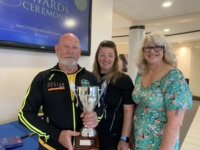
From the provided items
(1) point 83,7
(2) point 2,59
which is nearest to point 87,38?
(1) point 83,7

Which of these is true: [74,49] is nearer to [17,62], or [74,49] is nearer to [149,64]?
[149,64]

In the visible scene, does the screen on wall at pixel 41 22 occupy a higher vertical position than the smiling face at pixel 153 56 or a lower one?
higher

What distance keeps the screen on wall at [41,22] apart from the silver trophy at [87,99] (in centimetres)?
90

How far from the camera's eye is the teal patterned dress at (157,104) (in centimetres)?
111

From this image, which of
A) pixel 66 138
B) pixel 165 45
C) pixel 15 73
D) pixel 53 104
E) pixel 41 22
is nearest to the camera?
pixel 66 138

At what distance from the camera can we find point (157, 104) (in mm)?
1172

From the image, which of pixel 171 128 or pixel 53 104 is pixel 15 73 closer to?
pixel 53 104

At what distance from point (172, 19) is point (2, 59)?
451cm

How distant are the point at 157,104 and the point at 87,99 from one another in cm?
49

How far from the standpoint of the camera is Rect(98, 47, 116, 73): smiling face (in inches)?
54.9

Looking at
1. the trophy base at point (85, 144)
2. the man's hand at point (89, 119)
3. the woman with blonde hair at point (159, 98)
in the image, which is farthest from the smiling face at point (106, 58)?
the trophy base at point (85, 144)

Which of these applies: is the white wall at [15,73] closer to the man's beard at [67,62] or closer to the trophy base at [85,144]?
the man's beard at [67,62]

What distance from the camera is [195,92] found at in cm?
843

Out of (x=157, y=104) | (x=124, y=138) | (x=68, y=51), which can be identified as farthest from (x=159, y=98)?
(x=68, y=51)
